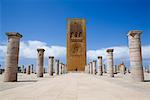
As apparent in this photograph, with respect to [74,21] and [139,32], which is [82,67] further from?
[139,32]

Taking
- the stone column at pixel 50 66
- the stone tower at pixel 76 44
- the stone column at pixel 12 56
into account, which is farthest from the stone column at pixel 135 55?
the stone tower at pixel 76 44

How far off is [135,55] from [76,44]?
5314 centimetres

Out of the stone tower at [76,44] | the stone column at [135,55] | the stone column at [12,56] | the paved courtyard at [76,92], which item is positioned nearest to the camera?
the paved courtyard at [76,92]

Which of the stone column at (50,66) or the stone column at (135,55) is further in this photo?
the stone column at (50,66)

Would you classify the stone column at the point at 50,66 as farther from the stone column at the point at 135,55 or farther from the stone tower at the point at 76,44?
the stone tower at the point at 76,44

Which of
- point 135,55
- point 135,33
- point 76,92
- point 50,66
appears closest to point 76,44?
point 50,66

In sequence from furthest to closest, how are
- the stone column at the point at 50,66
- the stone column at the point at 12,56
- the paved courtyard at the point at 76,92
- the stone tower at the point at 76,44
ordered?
the stone tower at the point at 76,44
the stone column at the point at 50,66
the stone column at the point at 12,56
the paved courtyard at the point at 76,92

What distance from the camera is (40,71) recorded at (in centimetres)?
2070

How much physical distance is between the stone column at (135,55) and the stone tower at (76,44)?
49488 millimetres

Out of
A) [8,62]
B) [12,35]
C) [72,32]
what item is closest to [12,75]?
[8,62]

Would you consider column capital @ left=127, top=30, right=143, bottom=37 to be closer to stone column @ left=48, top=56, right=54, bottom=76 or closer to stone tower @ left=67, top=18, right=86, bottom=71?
stone column @ left=48, top=56, right=54, bottom=76

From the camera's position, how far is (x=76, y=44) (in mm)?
64812

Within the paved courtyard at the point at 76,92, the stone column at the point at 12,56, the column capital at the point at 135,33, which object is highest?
the column capital at the point at 135,33

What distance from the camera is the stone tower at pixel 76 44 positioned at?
2437 inches
